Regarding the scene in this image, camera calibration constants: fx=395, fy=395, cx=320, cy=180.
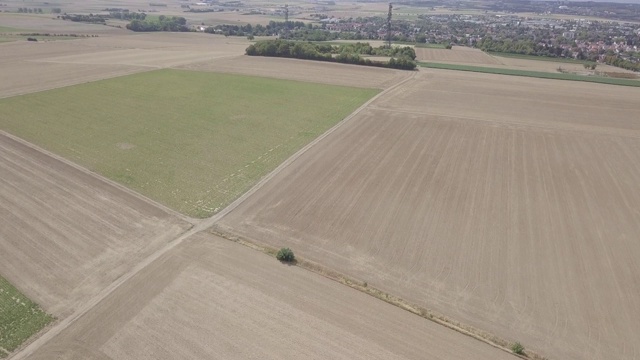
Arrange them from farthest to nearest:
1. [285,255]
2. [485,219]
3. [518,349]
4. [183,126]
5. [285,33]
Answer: [285,33] → [183,126] → [485,219] → [285,255] → [518,349]

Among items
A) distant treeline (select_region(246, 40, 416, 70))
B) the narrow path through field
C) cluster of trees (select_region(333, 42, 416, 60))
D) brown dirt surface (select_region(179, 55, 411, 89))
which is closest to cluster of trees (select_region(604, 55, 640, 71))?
cluster of trees (select_region(333, 42, 416, 60))

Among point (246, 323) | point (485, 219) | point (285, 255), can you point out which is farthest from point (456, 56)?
point (246, 323)

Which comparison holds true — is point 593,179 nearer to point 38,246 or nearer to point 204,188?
point 204,188

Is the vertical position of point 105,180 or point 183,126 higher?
point 183,126

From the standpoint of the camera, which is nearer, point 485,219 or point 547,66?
point 485,219

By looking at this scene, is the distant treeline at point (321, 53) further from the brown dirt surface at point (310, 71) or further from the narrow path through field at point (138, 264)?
the narrow path through field at point (138, 264)

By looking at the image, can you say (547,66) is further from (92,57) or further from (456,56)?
(92,57)

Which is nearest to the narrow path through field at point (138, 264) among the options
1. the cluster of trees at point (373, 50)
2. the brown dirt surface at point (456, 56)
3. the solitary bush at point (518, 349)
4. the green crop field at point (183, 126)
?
the green crop field at point (183, 126)

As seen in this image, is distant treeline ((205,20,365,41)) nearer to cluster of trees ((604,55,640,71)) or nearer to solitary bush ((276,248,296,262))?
cluster of trees ((604,55,640,71))
